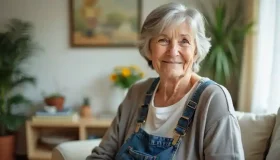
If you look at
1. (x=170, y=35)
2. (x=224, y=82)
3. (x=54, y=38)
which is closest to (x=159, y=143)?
(x=170, y=35)

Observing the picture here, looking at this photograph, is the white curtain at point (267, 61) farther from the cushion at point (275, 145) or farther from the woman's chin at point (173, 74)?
the woman's chin at point (173, 74)

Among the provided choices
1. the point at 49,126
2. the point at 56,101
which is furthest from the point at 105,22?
the point at 49,126

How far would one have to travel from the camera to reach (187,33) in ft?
3.93

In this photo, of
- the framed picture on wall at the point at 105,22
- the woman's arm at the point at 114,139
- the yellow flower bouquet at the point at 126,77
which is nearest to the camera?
the woman's arm at the point at 114,139

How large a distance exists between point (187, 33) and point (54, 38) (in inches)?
76.6

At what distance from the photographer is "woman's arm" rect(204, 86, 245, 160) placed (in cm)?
105

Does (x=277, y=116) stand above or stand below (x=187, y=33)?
below

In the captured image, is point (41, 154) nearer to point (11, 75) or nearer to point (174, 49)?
point (11, 75)

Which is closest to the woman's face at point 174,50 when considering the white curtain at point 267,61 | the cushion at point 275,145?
the cushion at point 275,145

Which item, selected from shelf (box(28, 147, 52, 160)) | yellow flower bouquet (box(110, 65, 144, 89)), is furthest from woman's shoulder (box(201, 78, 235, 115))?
shelf (box(28, 147, 52, 160))

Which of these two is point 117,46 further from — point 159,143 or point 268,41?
point 159,143

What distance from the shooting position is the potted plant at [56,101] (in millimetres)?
2688

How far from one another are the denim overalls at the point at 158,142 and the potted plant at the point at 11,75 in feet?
5.34

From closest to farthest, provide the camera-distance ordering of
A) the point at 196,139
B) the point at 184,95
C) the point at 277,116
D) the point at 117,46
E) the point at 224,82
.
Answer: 1. the point at 196,139
2. the point at 184,95
3. the point at 277,116
4. the point at 224,82
5. the point at 117,46
